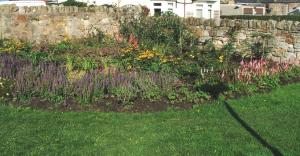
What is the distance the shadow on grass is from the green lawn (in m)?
0.07

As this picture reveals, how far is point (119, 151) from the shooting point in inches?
274

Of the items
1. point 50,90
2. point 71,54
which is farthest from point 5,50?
point 50,90

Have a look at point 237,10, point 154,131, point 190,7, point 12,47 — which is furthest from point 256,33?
point 237,10

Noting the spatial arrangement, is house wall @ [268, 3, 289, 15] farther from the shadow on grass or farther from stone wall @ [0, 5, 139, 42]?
the shadow on grass

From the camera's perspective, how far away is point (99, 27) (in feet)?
56.0

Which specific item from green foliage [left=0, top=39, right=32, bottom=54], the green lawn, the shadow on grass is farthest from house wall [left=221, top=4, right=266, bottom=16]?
the green lawn

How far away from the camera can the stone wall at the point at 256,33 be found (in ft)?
44.7

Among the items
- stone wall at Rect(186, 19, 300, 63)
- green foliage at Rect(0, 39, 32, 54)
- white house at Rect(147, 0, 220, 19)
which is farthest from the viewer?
white house at Rect(147, 0, 220, 19)

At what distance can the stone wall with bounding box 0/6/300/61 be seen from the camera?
45.4 feet

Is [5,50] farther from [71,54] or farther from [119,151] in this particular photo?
[119,151]

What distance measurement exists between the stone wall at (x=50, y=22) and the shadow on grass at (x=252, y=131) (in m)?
8.33

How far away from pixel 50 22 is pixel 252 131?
10.2m

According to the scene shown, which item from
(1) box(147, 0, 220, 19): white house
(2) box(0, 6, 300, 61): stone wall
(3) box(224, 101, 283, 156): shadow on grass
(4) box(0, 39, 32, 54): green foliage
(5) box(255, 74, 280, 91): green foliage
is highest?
(1) box(147, 0, 220, 19): white house

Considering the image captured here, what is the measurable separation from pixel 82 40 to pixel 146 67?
16.5 ft
